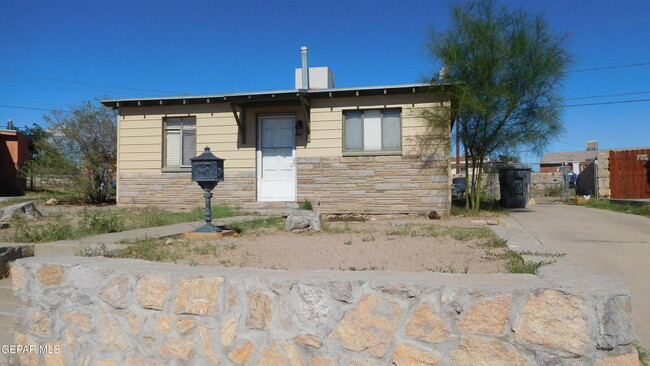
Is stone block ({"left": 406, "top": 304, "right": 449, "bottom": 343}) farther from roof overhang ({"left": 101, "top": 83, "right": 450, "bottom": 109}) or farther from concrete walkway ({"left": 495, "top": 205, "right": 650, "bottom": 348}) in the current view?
roof overhang ({"left": 101, "top": 83, "right": 450, "bottom": 109})

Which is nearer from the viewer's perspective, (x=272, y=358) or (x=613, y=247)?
(x=272, y=358)

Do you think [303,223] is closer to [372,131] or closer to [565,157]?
[372,131]

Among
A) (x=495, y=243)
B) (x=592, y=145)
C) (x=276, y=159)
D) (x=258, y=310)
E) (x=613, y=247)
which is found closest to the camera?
(x=258, y=310)

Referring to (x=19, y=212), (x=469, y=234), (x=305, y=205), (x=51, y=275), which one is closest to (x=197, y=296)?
(x=51, y=275)

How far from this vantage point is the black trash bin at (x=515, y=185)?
14750 mm

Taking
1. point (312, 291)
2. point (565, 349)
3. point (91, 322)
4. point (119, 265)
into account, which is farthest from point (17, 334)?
point (565, 349)

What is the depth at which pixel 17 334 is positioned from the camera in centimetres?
354

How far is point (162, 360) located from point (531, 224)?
8467mm

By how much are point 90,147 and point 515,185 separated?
553 inches

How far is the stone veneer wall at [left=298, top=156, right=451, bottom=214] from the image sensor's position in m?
11.4

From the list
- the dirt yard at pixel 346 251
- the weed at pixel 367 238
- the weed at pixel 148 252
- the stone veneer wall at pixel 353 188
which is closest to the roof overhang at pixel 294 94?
the stone veneer wall at pixel 353 188

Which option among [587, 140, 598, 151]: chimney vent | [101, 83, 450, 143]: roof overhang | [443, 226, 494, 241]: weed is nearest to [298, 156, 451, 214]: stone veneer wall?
[101, 83, 450, 143]: roof overhang

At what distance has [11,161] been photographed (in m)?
24.2

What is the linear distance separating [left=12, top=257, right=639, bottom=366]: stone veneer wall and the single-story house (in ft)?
26.7
